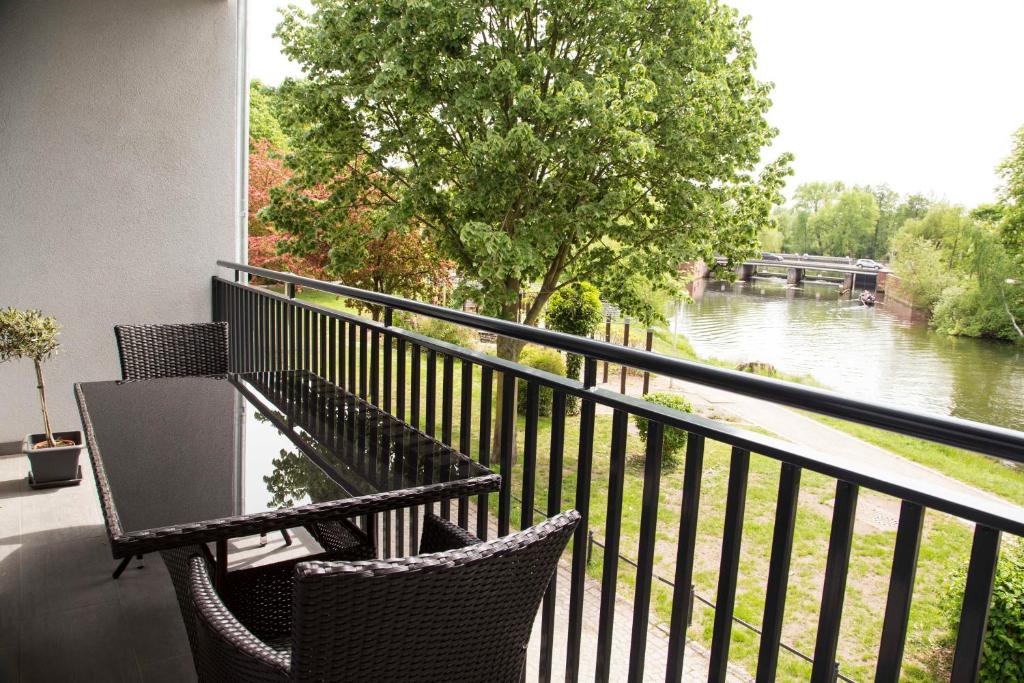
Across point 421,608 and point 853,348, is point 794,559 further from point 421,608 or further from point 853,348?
point 853,348

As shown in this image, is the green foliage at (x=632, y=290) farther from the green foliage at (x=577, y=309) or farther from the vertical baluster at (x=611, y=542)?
the vertical baluster at (x=611, y=542)

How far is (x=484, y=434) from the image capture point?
→ 2.08 meters

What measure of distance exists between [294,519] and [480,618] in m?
0.55

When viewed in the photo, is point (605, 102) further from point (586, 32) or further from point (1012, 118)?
point (1012, 118)

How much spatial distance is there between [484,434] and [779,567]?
1.00 m

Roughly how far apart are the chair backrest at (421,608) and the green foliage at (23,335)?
333 cm

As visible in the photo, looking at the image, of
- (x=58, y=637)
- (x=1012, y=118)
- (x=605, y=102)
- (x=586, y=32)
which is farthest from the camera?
(x=1012, y=118)

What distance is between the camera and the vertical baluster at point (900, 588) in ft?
3.34

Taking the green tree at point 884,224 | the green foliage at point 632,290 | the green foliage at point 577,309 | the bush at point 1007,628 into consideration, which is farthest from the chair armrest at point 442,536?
the green tree at point 884,224

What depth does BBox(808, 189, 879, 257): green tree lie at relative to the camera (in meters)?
26.5

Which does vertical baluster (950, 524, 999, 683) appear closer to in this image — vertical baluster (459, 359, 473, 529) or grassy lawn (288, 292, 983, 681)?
vertical baluster (459, 359, 473, 529)

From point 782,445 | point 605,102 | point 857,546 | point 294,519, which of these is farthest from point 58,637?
point 857,546

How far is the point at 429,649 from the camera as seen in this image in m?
1.03

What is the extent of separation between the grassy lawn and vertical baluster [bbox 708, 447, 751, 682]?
5.90 m
